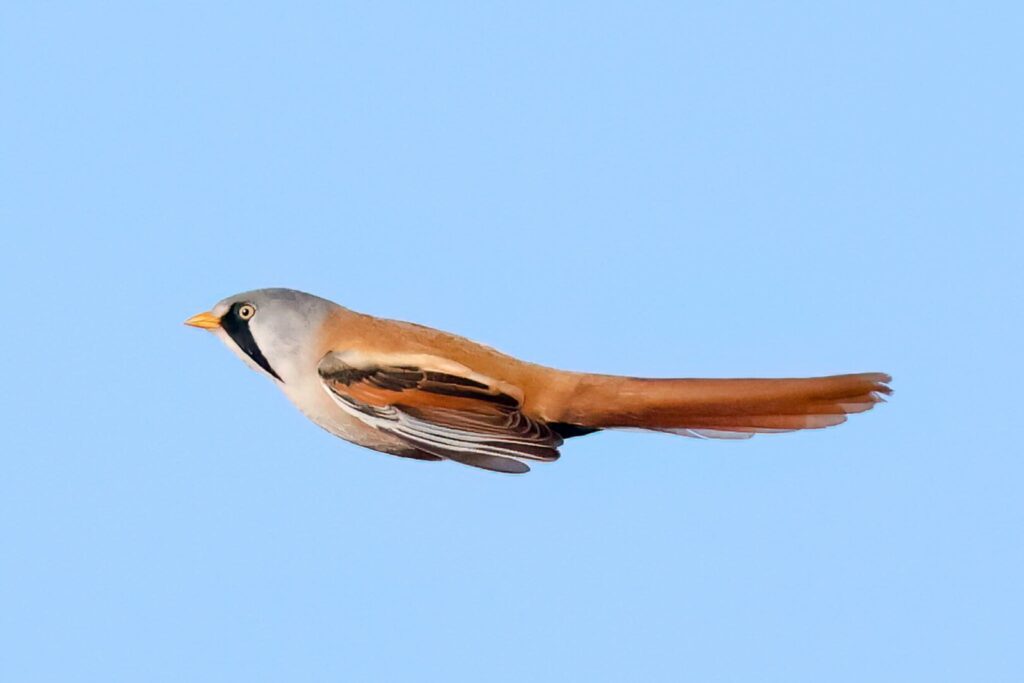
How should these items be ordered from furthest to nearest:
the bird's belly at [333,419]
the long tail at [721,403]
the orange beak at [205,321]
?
1. the orange beak at [205,321]
2. the bird's belly at [333,419]
3. the long tail at [721,403]

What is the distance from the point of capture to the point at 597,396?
5.69 metres

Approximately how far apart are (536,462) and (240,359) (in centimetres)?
131

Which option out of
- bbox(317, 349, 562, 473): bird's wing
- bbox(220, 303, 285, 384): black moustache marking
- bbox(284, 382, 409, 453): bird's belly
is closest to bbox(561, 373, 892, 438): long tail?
bbox(317, 349, 562, 473): bird's wing

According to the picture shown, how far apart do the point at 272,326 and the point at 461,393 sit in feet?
2.69

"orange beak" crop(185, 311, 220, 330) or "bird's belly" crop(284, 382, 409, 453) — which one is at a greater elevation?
"orange beak" crop(185, 311, 220, 330)

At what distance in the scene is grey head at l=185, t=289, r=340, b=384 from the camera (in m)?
5.84

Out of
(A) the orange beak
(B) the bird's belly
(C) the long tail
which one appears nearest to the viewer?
(C) the long tail

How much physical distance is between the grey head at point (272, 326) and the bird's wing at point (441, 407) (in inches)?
6.8

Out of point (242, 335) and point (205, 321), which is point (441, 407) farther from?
point (205, 321)

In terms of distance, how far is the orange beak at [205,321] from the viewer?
599 centimetres

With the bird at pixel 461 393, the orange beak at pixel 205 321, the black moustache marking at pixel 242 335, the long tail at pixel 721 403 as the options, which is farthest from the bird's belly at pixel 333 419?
the long tail at pixel 721 403

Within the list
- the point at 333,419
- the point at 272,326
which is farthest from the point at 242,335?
the point at 333,419

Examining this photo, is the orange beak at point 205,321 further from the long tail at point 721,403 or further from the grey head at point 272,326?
the long tail at point 721,403

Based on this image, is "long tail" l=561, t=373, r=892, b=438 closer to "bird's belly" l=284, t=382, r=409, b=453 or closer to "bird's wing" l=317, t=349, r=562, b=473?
"bird's wing" l=317, t=349, r=562, b=473
